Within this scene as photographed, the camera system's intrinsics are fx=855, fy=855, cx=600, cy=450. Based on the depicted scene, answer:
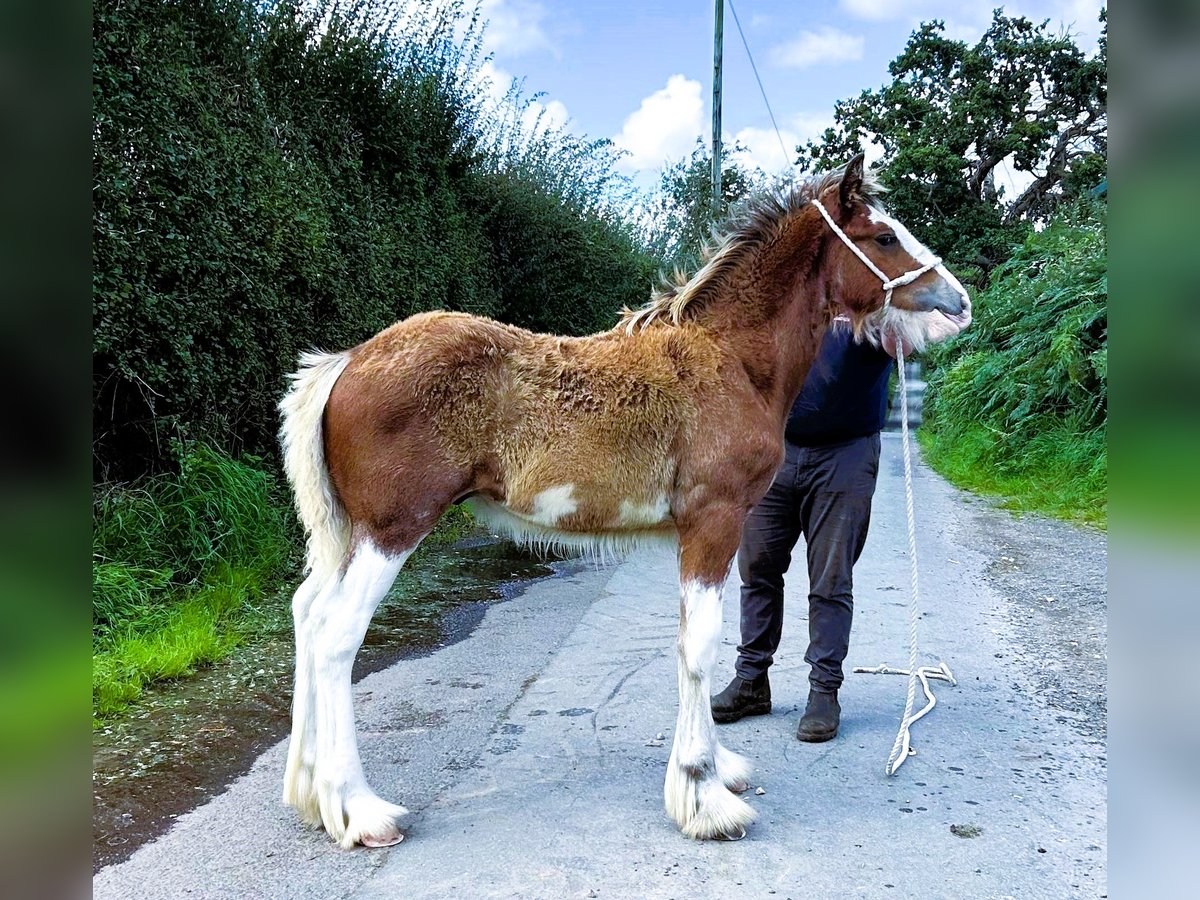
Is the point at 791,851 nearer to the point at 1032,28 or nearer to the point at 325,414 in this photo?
the point at 325,414

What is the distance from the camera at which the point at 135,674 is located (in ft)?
13.6

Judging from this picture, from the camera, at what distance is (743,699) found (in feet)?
13.4

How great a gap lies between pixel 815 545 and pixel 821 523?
0.11m

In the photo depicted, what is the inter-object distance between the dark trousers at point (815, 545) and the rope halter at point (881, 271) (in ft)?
3.06

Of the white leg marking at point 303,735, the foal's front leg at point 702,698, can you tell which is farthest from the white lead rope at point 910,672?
the white leg marking at point 303,735

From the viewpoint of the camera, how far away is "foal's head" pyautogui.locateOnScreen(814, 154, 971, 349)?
10.9ft

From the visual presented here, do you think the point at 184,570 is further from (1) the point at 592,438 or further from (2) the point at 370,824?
(1) the point at 592,438

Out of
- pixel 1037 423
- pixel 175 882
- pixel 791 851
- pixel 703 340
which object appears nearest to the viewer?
pixel 175 882

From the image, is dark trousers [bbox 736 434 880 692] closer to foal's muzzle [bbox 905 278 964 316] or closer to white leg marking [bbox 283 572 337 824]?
foal's muzzle [bbox 905 278 964 316]

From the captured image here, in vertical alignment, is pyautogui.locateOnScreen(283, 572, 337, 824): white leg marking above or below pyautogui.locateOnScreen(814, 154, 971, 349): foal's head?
below

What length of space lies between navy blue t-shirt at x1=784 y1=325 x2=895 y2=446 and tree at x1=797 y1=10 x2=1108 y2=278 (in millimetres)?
23553

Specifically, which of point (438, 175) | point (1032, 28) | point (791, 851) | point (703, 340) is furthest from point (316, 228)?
point (1032, 28)

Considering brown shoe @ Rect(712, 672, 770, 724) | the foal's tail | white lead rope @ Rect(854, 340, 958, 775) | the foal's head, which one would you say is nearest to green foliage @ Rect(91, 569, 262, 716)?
the foal's tail
